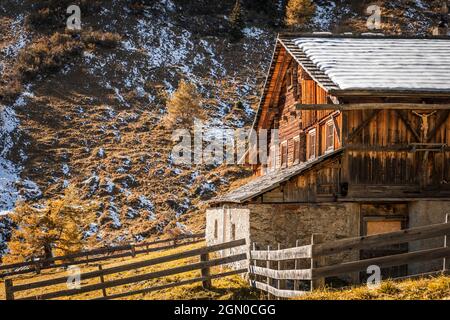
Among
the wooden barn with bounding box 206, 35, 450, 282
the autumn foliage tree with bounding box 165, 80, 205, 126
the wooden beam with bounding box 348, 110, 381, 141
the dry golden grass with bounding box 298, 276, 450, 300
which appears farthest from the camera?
the autumn foliage tree with bounding box 165, 80, 205, 126

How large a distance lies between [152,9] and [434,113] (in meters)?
61.5

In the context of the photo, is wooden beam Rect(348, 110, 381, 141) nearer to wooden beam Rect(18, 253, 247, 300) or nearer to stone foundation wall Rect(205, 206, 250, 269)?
stone foundation wall Rect(205, 206, 250, 269)

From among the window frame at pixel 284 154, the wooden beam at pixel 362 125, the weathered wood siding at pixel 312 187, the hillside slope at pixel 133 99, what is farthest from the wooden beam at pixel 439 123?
the hillside slope at pixel 133 99

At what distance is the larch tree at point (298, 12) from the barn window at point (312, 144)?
50.6 m

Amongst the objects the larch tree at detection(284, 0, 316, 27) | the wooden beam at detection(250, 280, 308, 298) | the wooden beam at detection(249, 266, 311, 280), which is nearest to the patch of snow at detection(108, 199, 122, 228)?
the wooden beam at detection(250, 280, 308, 298)

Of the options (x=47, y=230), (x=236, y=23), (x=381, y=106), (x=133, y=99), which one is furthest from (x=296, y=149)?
(x=236, y=23)

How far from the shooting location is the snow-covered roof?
66.9 feet

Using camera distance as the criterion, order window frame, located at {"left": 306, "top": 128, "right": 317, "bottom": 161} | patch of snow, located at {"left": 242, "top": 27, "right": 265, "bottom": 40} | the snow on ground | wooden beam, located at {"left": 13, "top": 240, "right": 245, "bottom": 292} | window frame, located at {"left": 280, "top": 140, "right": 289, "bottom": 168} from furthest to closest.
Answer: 1. patch of snow, located at {"left": 242, "top": 27, "right": 265, "bottom": 40}
2. the snow on ground
3. window frame, located at {"left": 280, "top": 140, "right": 289, "bottom": 168}
4. window frame, located at {"left": 306, "top": 128, "right": 317, "bottom": 161}
5. wooden beam, located at {"left": 13, "top": 240, "right": 245, "bottom": 292}

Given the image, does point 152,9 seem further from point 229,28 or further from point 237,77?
point 237,77

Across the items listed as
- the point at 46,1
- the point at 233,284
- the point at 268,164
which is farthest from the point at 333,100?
the point at 46,1

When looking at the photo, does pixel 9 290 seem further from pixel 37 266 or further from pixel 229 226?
pixel 37 266

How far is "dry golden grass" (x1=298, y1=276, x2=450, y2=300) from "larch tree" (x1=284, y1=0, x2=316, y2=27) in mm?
63907

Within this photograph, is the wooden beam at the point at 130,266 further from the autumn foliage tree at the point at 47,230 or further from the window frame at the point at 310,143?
the autumn foliage tree at the point at 47,230

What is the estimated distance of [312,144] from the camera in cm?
2455
